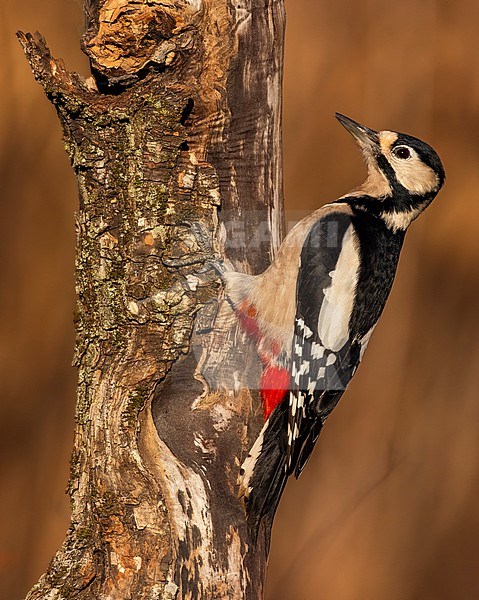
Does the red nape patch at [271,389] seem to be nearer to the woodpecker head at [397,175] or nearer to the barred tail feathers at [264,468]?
the barred tail feathers at [264,468]

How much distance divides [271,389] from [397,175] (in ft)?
1.88

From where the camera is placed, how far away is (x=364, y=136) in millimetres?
1883

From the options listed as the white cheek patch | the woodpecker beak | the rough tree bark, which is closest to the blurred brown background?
the woodpecker beak

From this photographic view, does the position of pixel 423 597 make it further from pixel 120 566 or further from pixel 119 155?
pixel 119 155

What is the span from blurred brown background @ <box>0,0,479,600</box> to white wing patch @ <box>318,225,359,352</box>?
0.34m

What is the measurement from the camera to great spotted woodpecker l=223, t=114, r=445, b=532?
1.66 meters

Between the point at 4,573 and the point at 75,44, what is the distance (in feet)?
5.03

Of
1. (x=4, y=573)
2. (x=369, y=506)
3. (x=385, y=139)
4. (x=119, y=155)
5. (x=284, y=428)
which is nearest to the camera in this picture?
(x=119, y=155)

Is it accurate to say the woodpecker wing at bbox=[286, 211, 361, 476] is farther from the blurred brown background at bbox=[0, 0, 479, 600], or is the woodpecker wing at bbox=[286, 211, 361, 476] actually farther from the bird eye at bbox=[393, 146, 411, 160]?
the blurred brown background at bbox=[0, 0, 479, 600]

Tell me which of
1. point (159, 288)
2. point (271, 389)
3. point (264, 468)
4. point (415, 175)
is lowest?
point (264, 468)

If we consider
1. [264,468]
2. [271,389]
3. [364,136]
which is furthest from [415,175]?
[264,468]

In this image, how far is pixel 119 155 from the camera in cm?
152

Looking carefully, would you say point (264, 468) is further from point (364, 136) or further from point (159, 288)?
point (364, 136)

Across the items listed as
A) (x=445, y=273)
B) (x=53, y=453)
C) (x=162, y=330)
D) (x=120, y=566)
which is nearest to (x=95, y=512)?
(x=120, y=566)
